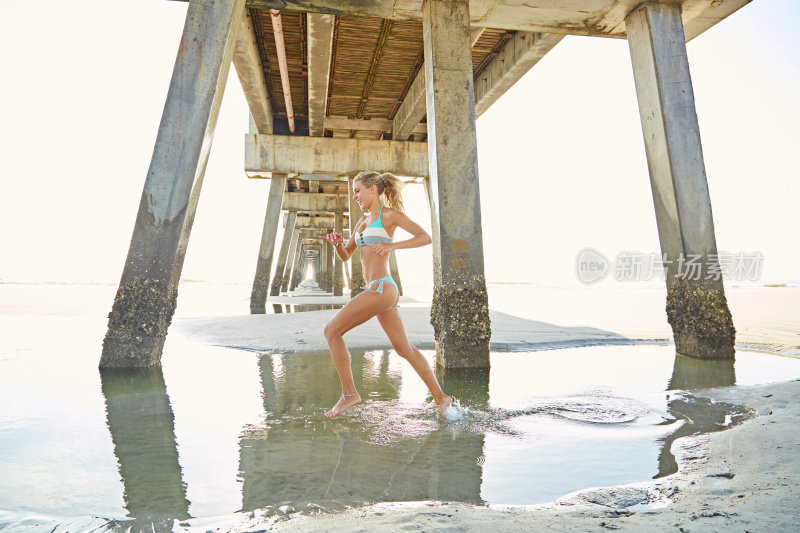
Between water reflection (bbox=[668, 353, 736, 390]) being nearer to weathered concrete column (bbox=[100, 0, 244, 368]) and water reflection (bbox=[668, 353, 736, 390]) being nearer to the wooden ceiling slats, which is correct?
weathered concrete column (bbox=[100, 0, 244, 368])

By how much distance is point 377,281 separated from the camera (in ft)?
10.8

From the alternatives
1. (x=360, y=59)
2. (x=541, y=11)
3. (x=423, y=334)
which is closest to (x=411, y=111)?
(x=360, y=59)

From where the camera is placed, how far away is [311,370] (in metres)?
5.21

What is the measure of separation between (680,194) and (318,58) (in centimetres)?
664

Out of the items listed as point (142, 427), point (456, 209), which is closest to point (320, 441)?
point (142, 427)

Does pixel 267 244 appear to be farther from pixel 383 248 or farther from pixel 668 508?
pixel 668 508

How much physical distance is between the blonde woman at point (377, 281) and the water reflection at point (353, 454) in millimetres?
267

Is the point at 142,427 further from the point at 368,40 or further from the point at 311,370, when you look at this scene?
the point at 368,40

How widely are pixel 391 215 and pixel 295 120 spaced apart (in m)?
12.5

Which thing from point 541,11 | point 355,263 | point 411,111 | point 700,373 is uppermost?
point 411,111

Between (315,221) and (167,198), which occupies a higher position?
(315,221)

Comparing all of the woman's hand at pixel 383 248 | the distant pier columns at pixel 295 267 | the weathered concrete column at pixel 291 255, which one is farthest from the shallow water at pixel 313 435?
the distant pier columns at pixel 295 267

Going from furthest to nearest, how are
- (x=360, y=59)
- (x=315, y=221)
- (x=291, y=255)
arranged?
(x=291, y=255) → (x=315, y=221) → (x=360, y=59)

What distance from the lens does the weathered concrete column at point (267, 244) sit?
16.1m
